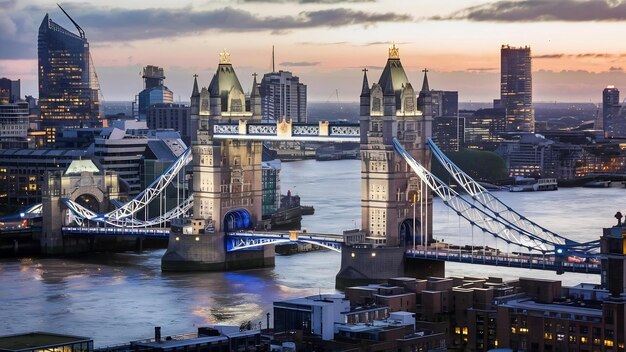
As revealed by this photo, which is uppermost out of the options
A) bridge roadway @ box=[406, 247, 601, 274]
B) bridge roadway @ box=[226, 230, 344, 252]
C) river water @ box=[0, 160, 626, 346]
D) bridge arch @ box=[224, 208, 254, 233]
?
bridge arch @ box=[224, 208, 254, 233]

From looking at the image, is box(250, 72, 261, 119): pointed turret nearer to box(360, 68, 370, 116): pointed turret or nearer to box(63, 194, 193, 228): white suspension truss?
box(63, 194, 193, 228): white suspension truss

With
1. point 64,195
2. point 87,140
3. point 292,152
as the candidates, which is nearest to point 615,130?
point 292,152

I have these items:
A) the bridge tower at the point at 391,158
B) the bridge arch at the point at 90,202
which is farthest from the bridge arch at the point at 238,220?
the bridge arch at the point at 90,202

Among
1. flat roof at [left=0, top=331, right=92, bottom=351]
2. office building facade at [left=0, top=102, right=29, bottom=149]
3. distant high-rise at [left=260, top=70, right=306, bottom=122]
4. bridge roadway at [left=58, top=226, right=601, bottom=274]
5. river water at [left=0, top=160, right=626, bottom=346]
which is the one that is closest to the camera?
flat roof at [left=0, top=331, right=92, bottom=351]

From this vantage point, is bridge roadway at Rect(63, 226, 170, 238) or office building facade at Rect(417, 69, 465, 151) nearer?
bridge roadway at Rect(63, 226, 170, 238)

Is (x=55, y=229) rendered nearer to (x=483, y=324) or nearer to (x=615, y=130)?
(x=483, y=324)

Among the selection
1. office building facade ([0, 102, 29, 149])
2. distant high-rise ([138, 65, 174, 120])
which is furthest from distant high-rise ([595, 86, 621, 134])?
office building facade ([0, 102, 29, 149])

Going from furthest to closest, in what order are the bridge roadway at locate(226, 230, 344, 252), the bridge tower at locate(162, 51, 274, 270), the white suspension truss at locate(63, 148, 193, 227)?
the white suspension truss at locate(63, 148, 193, 227) < the bridge tower at locate(162, 51, 274, 270) < the bridge roadway at locate(226, 230, 344, 252)
